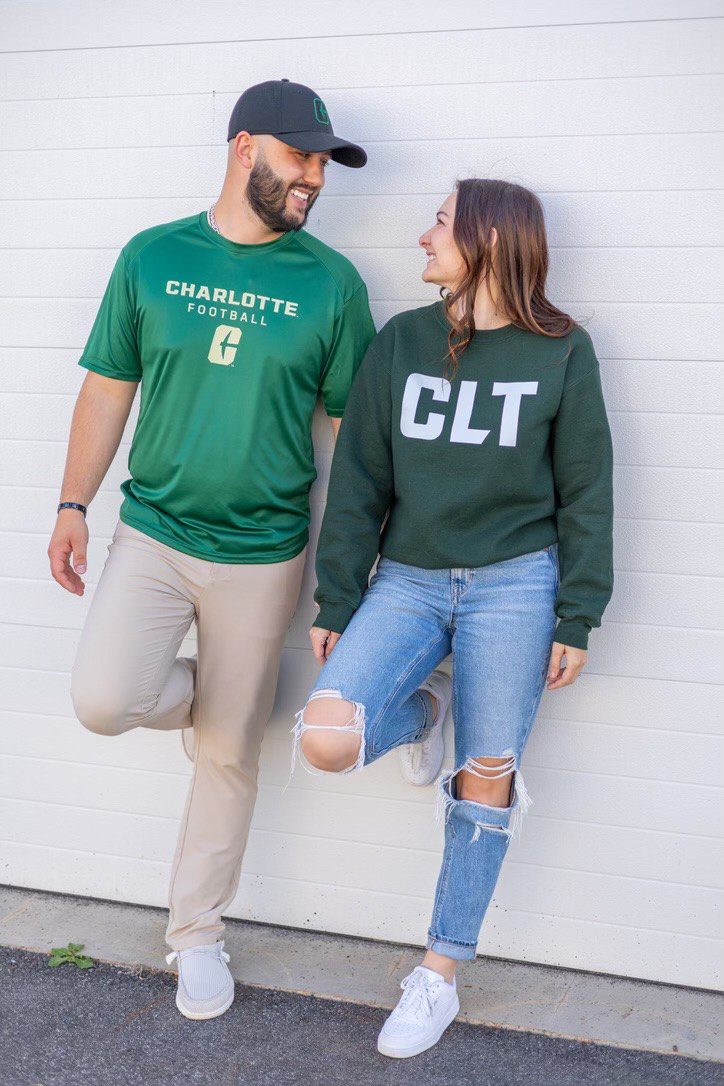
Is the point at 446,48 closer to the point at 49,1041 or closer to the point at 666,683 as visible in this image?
the point at 666,683

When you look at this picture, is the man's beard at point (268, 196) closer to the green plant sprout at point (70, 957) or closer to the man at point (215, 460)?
the man at point (215, 460)

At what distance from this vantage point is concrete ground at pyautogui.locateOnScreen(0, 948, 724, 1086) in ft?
8.34

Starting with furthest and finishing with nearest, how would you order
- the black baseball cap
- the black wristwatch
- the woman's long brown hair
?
the black wristwatch → the black baseball cap → the woman's long brown hair

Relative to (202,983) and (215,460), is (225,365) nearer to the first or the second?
(215,460)

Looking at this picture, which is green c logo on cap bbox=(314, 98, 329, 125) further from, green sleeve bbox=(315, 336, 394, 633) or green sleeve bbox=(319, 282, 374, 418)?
green sleeve bbox=(315, 336, 394, 633)

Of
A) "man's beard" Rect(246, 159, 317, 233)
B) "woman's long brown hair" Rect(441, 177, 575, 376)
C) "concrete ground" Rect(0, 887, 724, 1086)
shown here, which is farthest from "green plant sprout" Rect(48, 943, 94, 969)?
"man's beard" Rect(246, 159, 317, 233)

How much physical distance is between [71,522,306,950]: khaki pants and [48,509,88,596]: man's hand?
9cm

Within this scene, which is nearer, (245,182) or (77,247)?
(245,182)

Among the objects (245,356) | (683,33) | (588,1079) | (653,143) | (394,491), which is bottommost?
(588,1079)

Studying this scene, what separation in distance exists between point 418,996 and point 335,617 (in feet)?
3.19

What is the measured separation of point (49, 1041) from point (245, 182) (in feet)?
7.36

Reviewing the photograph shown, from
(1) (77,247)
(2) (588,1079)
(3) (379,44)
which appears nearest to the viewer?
(2) (588,1079)

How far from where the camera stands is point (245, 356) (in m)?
2.78

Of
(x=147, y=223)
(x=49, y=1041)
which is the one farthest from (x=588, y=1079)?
(x=147, y=223)
